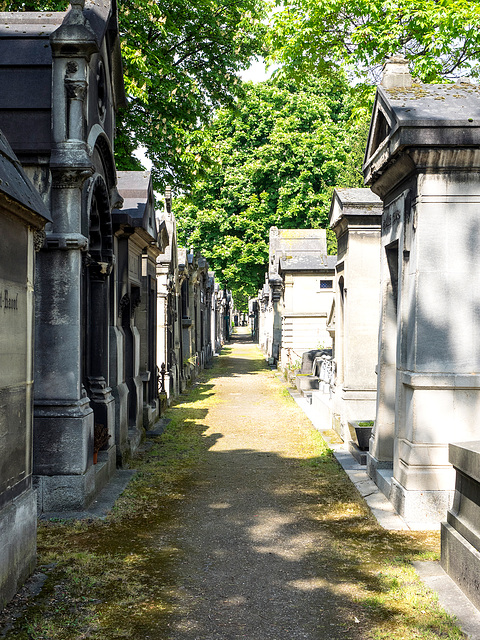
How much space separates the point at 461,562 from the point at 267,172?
26087mm

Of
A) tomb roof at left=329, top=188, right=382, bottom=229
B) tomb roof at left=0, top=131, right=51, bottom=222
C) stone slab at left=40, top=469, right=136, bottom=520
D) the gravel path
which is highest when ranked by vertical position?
tomb roof at left=329, top=188, right=382, bottom=229

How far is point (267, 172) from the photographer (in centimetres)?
2911

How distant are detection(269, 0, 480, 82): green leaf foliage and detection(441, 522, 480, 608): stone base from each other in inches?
442

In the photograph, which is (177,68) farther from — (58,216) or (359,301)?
(58,216)

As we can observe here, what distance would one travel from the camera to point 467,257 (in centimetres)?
625

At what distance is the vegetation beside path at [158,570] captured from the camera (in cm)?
402

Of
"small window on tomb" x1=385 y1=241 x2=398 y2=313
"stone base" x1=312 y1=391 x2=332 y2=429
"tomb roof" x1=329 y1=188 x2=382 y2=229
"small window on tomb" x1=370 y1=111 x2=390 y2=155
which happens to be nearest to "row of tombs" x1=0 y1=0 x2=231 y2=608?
"tomb roof" x1=329 y1=188 x2=382 y2=229

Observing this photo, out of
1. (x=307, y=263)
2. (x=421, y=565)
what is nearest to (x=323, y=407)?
(x=421, y=565)

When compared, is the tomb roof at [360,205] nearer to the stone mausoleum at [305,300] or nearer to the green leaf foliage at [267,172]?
the stone mausoleum at [305,300]

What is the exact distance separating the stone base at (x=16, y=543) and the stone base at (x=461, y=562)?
306 cm

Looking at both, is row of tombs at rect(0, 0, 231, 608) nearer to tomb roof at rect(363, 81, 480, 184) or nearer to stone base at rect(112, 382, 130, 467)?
stone base at rect(112, 382, 130, 467)

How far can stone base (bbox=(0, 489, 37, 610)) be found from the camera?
4.17 metres

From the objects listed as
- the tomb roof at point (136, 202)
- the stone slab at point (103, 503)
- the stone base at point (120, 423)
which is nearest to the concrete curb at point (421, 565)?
the stone slab at point (103, 503)

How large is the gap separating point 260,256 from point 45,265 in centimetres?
2433
